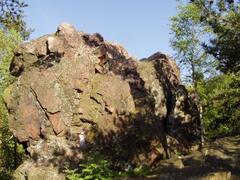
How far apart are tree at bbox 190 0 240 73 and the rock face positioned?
2852mm

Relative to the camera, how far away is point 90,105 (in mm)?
16781

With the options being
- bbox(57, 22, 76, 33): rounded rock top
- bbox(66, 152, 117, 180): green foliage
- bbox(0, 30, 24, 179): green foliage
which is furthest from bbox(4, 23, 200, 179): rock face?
bbox(0, 30, 24, 179): green foliage

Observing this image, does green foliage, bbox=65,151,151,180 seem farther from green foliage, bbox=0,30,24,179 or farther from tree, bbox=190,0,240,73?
green foliage, bbox=0,30,24,179

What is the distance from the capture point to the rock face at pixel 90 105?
1605 cm

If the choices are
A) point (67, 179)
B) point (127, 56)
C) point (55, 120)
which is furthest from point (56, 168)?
point (127, 56)

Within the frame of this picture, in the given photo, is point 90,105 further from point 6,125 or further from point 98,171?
point 6,125

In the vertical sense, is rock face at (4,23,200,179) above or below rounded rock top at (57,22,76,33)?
below

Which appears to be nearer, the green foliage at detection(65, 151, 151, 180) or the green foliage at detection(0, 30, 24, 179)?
the green foliage at detection(65, 151, 151, 180)

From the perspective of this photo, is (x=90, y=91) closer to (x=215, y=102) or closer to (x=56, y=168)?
(x=56, y=168)

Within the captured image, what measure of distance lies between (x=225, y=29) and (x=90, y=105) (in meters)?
6.58

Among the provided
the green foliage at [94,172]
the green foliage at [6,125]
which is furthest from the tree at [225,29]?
the green foliage at [6,125]

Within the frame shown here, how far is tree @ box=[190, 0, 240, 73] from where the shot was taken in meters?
16.3

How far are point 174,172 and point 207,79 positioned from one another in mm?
20853

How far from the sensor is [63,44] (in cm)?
1791
